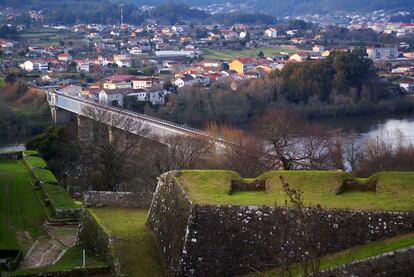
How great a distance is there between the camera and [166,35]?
113 m

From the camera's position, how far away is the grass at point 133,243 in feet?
38.0

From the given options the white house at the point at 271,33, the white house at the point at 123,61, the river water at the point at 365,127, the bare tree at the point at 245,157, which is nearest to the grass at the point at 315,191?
the bare tree at the point at 245,157

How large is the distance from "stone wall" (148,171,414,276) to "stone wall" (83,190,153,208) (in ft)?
14.3

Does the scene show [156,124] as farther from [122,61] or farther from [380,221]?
[122,61]

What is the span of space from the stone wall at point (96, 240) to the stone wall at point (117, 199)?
342 millimetres

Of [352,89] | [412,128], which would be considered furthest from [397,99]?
[412,128]

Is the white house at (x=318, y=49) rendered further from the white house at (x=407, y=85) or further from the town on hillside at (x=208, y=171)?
the white house at (x=407, y=85)

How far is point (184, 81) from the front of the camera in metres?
61.5

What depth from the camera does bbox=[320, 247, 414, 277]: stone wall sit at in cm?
934

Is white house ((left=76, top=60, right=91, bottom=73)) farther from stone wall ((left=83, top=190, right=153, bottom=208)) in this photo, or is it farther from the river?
stone wall ((left=83, top=190, right=153, bottom=208))

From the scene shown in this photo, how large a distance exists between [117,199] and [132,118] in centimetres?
2172

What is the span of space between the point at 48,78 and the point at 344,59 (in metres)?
27.1

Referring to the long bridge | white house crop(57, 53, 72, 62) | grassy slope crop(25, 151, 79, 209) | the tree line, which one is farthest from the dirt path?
white house crop(57, 53, 72, 62)

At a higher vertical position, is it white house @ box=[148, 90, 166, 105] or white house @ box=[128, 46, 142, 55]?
white house @ box=[128, 46, 142, 55]
